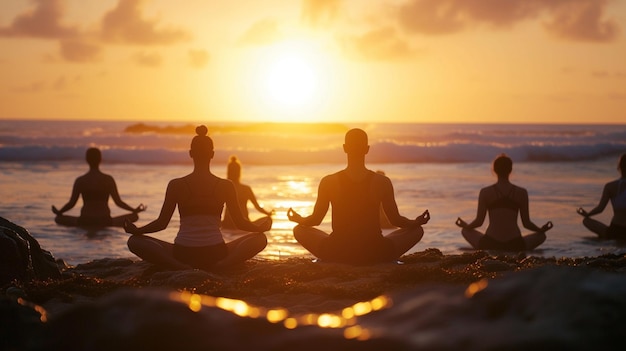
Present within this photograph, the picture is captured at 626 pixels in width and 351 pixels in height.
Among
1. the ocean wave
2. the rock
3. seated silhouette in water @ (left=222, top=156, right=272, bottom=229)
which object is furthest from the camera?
the ocean wave

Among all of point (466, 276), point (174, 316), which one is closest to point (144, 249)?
point (466, 276)

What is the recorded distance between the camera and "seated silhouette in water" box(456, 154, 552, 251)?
12305 millimetres

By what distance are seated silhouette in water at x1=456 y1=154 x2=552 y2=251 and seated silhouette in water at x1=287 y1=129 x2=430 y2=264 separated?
302cm

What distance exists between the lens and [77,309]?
3.04 meters

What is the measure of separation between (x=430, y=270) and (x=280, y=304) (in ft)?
6.68

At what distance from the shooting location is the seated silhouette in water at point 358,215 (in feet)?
30.0

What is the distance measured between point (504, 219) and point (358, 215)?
13.2 feet

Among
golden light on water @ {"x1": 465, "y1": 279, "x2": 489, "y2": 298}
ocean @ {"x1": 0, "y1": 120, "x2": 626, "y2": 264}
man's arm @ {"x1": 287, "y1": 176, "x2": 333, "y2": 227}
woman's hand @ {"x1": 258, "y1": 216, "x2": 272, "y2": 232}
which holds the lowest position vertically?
ocean @ {"x1": 0, "y1": 120, "x2": 626, "y2": 264}

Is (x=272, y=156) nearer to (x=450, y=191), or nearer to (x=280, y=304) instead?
(x=450, y=191)

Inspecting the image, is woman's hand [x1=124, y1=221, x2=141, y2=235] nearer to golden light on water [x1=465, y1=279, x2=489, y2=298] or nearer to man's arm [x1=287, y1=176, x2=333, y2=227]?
man's arm [x1=287, y1=176, x2=333, y2=227]

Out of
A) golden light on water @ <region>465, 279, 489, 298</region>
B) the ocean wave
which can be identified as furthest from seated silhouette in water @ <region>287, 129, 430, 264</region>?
the ocean wave

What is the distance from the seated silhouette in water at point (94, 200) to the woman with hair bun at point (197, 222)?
5795 mm

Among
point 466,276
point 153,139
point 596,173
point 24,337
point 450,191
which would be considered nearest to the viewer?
point 24,337

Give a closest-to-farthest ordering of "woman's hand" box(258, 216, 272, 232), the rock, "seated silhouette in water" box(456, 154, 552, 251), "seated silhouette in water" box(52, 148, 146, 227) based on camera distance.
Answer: the rock
"woman's hand" box(258, 216, 272, 232)
"seated silhouette in water" box(456, 154, 552, 251)
"seated silhouette in water" box(52, 148, 146, 227)
